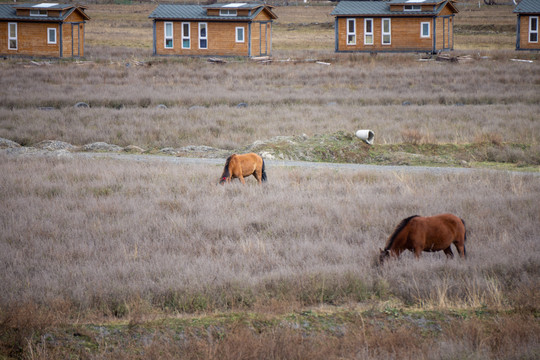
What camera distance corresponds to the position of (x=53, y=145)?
20234 millimetres

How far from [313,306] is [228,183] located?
6669 mm

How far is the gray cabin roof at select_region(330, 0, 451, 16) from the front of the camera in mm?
50594

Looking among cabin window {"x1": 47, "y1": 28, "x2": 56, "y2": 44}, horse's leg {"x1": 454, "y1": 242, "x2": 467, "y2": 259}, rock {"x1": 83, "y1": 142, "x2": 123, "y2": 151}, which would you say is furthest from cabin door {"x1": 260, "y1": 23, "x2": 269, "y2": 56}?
horse's leg {"x1": 454, "y1": 242, "x2": 467, "y2": 259}

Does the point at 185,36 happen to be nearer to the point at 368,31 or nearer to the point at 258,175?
the point at 368,31

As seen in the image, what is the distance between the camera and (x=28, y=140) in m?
21.4

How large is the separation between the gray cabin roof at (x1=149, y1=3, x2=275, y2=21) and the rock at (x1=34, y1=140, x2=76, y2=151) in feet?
103

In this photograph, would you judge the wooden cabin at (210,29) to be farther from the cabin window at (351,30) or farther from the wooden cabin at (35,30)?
the cabin window at (351,30)

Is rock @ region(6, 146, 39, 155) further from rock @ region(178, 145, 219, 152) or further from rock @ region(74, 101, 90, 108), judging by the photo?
rock @ region(74, 101, 90, 108)

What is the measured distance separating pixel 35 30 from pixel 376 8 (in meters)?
28.9

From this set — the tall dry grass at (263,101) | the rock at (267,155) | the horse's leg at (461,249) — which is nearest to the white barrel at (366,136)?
the tall dry grass at (263,101)

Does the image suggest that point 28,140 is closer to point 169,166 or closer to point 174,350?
point 169,166

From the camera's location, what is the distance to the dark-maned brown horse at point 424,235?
813cm

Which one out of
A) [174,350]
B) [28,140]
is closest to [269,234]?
[174,350]

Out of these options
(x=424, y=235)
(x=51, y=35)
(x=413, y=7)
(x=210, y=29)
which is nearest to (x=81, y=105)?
(x=424, y=235)
